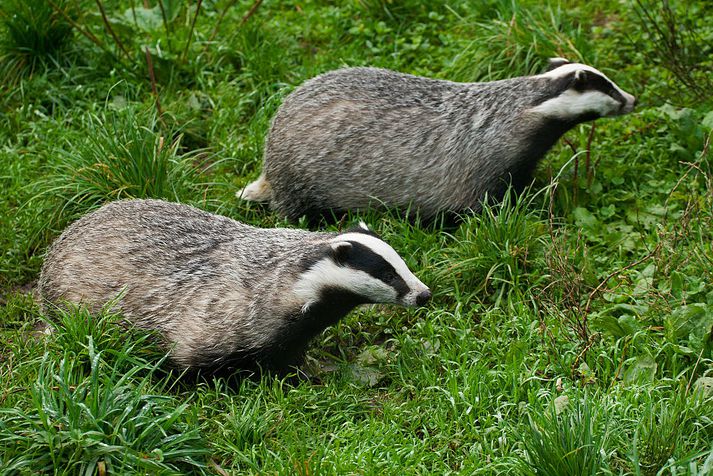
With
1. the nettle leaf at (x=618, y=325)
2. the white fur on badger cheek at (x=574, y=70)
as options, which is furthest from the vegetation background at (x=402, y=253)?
the white fur on badger cheek at (x=574, y=70)

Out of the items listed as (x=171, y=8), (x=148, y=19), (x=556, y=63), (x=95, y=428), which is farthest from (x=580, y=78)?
(x=95, y=428)

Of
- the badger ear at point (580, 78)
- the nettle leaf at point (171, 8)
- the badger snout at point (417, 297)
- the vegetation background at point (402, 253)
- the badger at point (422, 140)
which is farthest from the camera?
the nettle leaf at point (171, 8)

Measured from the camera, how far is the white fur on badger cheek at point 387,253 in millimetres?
5082

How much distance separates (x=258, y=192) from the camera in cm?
696

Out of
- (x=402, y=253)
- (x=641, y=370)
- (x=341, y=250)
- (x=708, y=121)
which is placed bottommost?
(x=402, y=253)

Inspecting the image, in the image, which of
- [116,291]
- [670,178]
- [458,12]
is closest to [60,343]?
[116,291]

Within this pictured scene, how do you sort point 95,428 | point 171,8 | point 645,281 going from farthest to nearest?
point 171,8 < point 645,281 < point 95,428

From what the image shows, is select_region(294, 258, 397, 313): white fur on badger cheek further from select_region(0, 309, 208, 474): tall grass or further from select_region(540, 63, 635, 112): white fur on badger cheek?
select_region(540, 63, 635, 112): white fur on badger cheek

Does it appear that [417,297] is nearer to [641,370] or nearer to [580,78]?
[641,370]

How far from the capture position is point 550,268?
558 cm

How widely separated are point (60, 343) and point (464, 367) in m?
2.01

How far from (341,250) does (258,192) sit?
2.05 m

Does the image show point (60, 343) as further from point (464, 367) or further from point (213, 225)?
point (464, 367)

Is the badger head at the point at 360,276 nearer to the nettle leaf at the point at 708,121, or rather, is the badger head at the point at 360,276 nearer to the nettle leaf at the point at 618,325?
the nettle leaf at the point at 618,325
